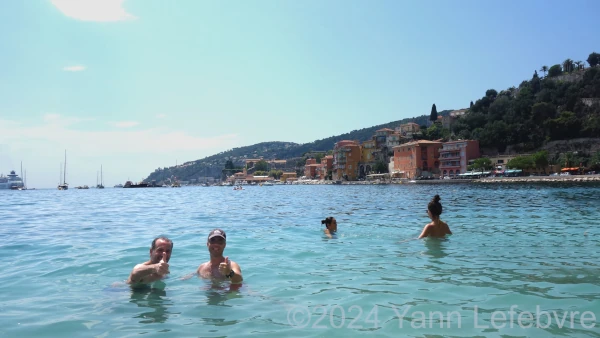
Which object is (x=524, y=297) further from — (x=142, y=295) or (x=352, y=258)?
(x=142, y=295)

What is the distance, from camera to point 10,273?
6.57 meters

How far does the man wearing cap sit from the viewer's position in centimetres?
522

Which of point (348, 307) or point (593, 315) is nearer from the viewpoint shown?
point (593, 315)

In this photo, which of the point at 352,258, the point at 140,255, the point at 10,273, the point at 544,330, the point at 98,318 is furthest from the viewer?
the point at 140,255

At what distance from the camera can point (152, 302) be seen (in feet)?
15.6

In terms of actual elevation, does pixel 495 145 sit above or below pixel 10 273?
above

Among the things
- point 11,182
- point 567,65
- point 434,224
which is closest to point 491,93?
point 567,65

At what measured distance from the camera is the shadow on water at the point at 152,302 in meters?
4.24

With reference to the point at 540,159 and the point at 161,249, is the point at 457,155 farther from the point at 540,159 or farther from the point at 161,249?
the point at 161,249

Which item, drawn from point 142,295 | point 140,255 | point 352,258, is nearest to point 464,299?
point 352,258

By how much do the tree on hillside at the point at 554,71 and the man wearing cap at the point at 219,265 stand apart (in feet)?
409

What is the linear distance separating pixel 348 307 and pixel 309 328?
0.71 m

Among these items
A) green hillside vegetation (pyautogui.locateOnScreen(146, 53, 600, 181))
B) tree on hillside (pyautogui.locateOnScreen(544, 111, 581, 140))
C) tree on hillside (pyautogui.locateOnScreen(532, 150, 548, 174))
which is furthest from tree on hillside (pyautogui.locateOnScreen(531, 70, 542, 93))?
tree on hillside (pyautogui.locateOnScreen(532, 150, 548, 174))

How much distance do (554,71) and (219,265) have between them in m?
126
